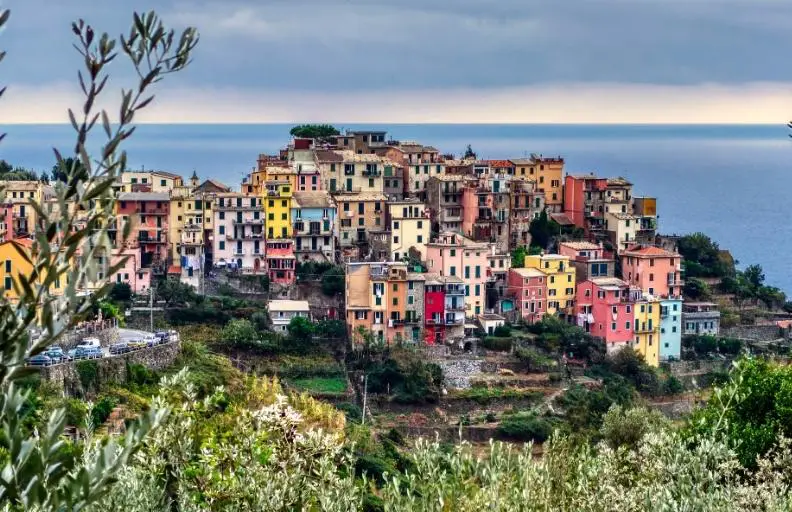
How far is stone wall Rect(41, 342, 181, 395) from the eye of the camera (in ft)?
77.6

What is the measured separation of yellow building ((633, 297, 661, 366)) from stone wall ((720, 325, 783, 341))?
2561 millimetres

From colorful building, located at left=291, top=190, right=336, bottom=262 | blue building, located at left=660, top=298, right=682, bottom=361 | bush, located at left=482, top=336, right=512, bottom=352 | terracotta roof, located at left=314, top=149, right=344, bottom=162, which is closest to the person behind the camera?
bush, located at left=482, top=336, right=512, bottom=352

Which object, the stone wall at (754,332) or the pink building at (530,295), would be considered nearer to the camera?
the pink building at (530,295)

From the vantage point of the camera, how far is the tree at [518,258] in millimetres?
36312

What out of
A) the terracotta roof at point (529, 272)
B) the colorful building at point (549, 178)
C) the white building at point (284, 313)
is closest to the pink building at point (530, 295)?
the terracotta roof at point (529, 272)

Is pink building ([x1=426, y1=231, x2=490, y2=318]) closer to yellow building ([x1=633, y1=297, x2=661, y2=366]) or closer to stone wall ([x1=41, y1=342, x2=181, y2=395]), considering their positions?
yellow building ([x1=633, y1=297, x2=661, y2=366])

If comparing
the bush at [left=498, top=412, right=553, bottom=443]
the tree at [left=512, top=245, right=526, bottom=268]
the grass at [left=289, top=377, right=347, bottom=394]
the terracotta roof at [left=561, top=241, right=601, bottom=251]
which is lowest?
the bush at [left=498, top=412, right=553, bottom=443]

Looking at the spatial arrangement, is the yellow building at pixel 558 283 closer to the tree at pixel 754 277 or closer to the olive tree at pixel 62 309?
the tree at pixel 754 277

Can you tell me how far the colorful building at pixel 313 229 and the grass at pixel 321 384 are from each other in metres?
5.65

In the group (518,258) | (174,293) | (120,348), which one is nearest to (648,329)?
(518,258)

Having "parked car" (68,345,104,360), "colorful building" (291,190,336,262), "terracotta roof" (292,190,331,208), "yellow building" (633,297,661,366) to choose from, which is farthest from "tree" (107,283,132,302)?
"yellow building" (633,297,661,366)

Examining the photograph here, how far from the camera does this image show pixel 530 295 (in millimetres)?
34406

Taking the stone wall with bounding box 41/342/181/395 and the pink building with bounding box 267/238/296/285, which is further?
the pink building with bounding box 267/238/296/285

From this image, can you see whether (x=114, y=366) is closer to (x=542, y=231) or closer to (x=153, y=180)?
(x=153, y=180)
